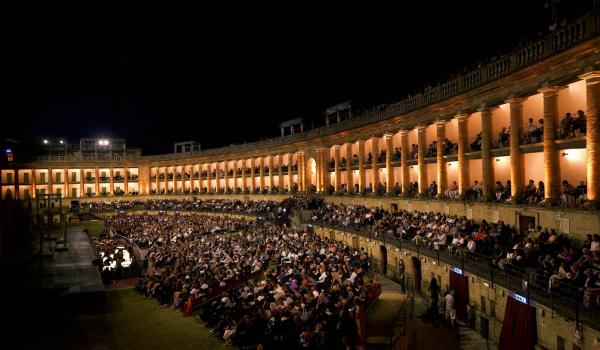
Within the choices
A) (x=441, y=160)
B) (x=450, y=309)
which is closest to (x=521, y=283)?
(x=450, y=309)

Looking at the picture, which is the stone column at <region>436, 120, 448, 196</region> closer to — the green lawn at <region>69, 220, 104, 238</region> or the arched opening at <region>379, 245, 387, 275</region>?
the arched opening at <region>379, 245, 387, 275</region>

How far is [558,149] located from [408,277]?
11265 mm

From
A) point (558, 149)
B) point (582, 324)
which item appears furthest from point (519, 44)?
point (582, 324)

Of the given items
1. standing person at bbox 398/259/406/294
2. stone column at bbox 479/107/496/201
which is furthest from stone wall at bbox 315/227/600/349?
stone column at bbox 479/107/496/201

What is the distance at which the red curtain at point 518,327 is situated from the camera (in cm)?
1457

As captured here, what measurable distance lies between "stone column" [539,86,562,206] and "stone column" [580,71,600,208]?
233cm

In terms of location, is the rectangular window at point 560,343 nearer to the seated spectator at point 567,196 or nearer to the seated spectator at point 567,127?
the seated spectator at point 567,196

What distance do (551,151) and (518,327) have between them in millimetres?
9033

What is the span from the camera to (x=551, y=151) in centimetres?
1992

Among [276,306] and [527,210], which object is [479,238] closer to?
[527,210]

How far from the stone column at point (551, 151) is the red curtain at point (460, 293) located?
212 inches

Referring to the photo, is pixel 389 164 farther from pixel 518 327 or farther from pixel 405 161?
pixel 518 327

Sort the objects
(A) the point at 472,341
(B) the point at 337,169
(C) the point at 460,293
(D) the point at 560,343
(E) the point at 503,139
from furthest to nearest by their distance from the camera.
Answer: (B) the point at 337,169 < (E) the point at 503,139 < (C) the point at 460,293 < (A) the point at 472,341 < (D) the point at 560,343

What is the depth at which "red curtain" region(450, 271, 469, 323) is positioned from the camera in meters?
19.8
